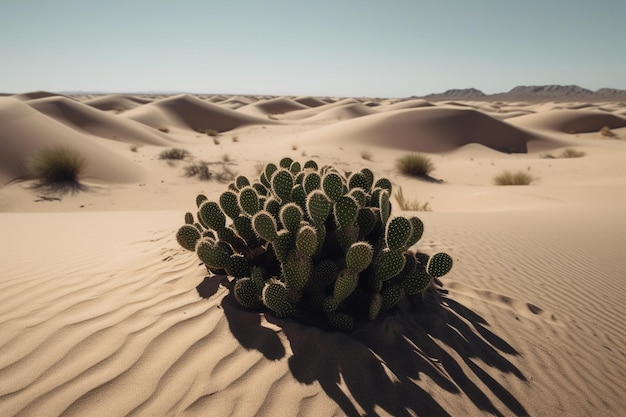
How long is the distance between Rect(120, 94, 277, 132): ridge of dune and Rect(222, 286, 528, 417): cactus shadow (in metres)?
36.7

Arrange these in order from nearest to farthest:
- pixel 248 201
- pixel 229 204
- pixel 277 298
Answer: pixel 277 298 → pixel 248 201 → pixel 229 204

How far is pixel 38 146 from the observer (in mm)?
12656

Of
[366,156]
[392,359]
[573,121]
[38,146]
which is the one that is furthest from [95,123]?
[573,121]

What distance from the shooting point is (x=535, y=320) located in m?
3.71

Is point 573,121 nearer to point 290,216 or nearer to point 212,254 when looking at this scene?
point 290,216

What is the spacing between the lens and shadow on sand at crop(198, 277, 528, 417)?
7.72ft

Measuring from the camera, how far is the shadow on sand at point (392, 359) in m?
2.35

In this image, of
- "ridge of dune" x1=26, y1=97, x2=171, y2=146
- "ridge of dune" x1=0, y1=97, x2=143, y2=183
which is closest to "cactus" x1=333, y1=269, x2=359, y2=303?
"ridge of dune" x1=0, y1=97, x2=143, y2=183

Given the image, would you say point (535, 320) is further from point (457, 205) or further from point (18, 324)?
point (457, 205)

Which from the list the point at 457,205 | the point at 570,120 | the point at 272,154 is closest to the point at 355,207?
the point at 457,205

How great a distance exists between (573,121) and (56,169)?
136 feet

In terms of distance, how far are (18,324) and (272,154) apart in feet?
54.4

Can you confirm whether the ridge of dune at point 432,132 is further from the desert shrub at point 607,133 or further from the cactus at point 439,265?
the cactus at point 439,265

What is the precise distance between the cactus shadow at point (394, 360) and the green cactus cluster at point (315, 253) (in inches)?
6.5
